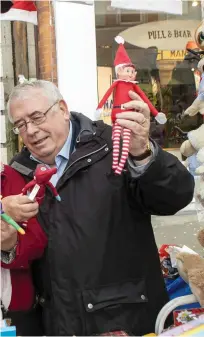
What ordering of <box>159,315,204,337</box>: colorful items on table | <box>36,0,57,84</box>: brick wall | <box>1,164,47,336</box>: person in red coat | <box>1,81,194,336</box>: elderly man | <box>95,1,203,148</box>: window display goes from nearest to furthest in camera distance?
<box>159,315,204,337</box>: colorful items on table, <box>1,164,47,336</box>: person in red coat, <box>1,81,194,336</box>: elderly man, <box>36,0,57,84</box>: brick wall, <box>95,1,203,148</box>: window display

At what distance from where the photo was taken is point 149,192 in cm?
121

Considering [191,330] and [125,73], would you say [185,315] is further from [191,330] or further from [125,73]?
[125,73]

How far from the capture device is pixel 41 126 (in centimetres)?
128

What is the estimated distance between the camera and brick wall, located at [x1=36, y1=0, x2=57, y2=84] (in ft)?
8.22

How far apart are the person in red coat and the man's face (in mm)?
104

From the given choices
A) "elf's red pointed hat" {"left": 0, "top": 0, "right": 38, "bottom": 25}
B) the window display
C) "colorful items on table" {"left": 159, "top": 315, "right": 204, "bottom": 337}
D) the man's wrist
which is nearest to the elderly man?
the man's wrist

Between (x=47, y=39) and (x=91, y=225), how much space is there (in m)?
1.62

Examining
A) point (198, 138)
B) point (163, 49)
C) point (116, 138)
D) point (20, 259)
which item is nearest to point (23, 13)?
point (198, 138)

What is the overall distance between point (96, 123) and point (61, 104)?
14 centimetres

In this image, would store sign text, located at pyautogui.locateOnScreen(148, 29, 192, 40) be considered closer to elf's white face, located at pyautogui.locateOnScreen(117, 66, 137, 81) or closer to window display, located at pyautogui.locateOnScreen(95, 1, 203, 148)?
window display, located at pyautogui.locateOnScreen(95, 1, 203, 148)

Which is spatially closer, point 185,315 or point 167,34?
point 185,315

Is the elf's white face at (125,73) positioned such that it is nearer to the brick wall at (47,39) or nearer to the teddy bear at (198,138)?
the teddy bear at (198,138)

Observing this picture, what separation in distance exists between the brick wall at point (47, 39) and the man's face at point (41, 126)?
126 centimetres

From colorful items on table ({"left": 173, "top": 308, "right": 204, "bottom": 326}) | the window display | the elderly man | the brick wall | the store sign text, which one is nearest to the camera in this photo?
colorful items on table ({"left": 173, "top": 308, "right": 204, "bottom": 326})
